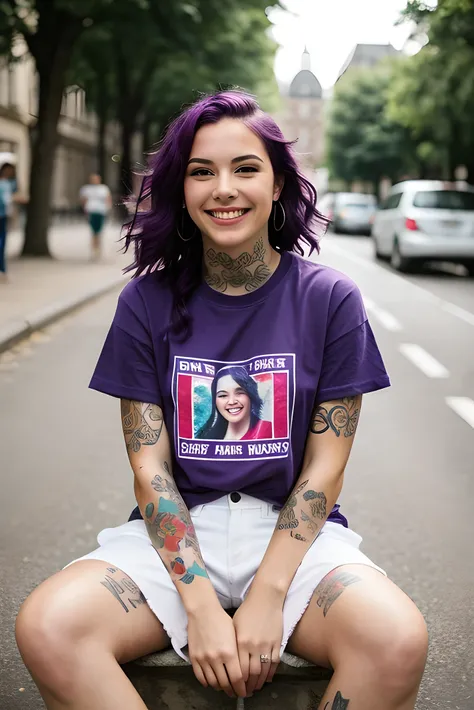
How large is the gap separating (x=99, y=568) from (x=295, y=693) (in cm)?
→ 48

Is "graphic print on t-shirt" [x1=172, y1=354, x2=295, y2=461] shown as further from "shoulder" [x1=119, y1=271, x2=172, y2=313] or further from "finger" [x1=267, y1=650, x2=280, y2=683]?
"finger" [x1=267, y1=650, x2=280, y2=683]

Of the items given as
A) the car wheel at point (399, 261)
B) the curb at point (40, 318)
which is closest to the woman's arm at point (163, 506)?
the curb at point (40, 318)

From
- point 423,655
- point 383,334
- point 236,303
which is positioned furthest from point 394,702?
point 383,334

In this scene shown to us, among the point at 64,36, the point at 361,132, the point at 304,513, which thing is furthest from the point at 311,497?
the point at 361,132

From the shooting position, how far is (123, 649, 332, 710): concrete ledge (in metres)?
2.12

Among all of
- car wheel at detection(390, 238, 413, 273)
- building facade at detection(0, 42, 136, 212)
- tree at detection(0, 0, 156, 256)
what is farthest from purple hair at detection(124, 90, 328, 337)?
building facade at detection(0, 42, 136, 212)

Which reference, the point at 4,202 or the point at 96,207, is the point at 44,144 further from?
the point at 4,202

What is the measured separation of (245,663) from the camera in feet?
6.72

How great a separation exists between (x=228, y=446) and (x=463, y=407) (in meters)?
4.83

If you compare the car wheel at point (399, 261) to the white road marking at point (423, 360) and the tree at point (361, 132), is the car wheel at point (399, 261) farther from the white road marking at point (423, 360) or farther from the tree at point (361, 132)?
the tree at point (361, 132)

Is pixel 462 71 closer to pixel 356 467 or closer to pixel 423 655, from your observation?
pixel 356 467

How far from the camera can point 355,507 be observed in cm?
464

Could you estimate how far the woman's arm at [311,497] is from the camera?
2.20 meters

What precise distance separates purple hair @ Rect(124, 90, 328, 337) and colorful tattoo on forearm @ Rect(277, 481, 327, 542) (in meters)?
0.47
